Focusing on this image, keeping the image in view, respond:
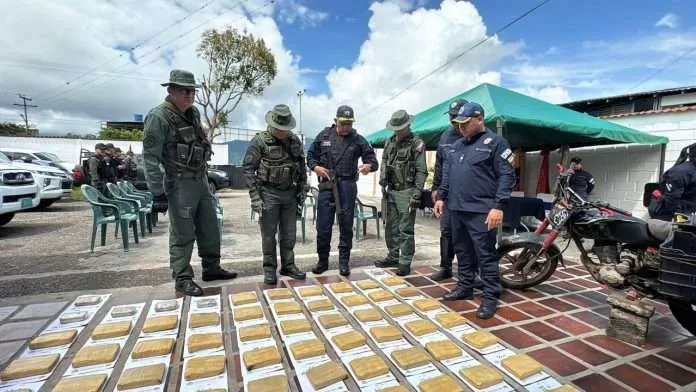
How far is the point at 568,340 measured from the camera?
226cm

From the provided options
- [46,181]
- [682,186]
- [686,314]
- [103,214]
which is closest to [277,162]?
[103,214]

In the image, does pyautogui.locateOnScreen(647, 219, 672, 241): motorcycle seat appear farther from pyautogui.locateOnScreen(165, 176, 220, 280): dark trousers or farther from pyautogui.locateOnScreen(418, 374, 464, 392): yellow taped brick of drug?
pyautogui.locateOnScreen(165, 176, 220, 280): dark trousers

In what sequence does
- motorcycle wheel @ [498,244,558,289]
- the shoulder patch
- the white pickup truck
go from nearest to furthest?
the shoulder patch → motorcycle wheel @ [498,244,558,289] → the white pickup truck

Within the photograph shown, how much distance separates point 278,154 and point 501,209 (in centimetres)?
194

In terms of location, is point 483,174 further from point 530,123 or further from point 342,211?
point 530,123

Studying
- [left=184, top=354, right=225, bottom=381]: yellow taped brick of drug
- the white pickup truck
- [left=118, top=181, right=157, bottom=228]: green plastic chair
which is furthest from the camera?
[left=118, top=181, right=157, bottom=228]: green plastic chair

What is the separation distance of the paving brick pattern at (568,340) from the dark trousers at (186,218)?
0.37 metres

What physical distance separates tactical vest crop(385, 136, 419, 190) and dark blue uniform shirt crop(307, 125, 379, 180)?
19 cm

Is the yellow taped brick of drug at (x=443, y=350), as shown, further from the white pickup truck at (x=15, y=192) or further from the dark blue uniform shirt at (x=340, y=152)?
the white pickup truck at (x=15, y=192)

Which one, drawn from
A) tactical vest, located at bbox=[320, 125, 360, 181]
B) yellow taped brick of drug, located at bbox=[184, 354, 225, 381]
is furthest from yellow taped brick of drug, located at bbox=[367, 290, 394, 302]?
yellow taped brick of drug, located at bbox=[184, 354, 225, 381]

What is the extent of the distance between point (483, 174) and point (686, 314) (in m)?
1.51

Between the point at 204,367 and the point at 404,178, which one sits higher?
the point at 404,178

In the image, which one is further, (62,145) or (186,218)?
(62,145)

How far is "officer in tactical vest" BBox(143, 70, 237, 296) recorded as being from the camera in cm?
274
